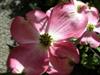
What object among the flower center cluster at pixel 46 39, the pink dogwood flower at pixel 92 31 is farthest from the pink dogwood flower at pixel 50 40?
the pink dogwood flower at pixel 92 31

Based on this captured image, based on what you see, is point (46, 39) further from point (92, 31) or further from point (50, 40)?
point (92, 31)

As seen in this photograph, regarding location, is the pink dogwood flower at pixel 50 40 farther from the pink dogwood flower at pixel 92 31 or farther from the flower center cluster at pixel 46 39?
the pink dogwood flower at pixel 92 31

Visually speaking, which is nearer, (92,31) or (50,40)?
(50,40)

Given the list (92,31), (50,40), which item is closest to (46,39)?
(50,40)

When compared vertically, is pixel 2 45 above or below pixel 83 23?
below

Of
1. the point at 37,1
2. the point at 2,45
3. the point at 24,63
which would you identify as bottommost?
the point at 2,45

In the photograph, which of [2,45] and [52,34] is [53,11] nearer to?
[52,34]

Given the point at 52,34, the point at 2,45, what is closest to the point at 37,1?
the point at 2,45

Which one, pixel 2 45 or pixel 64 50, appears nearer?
pixel 64 50

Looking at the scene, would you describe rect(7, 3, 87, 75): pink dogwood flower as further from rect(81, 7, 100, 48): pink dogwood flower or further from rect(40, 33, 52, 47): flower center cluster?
rect(81, 7, 100, 48): pink dogwood flower
